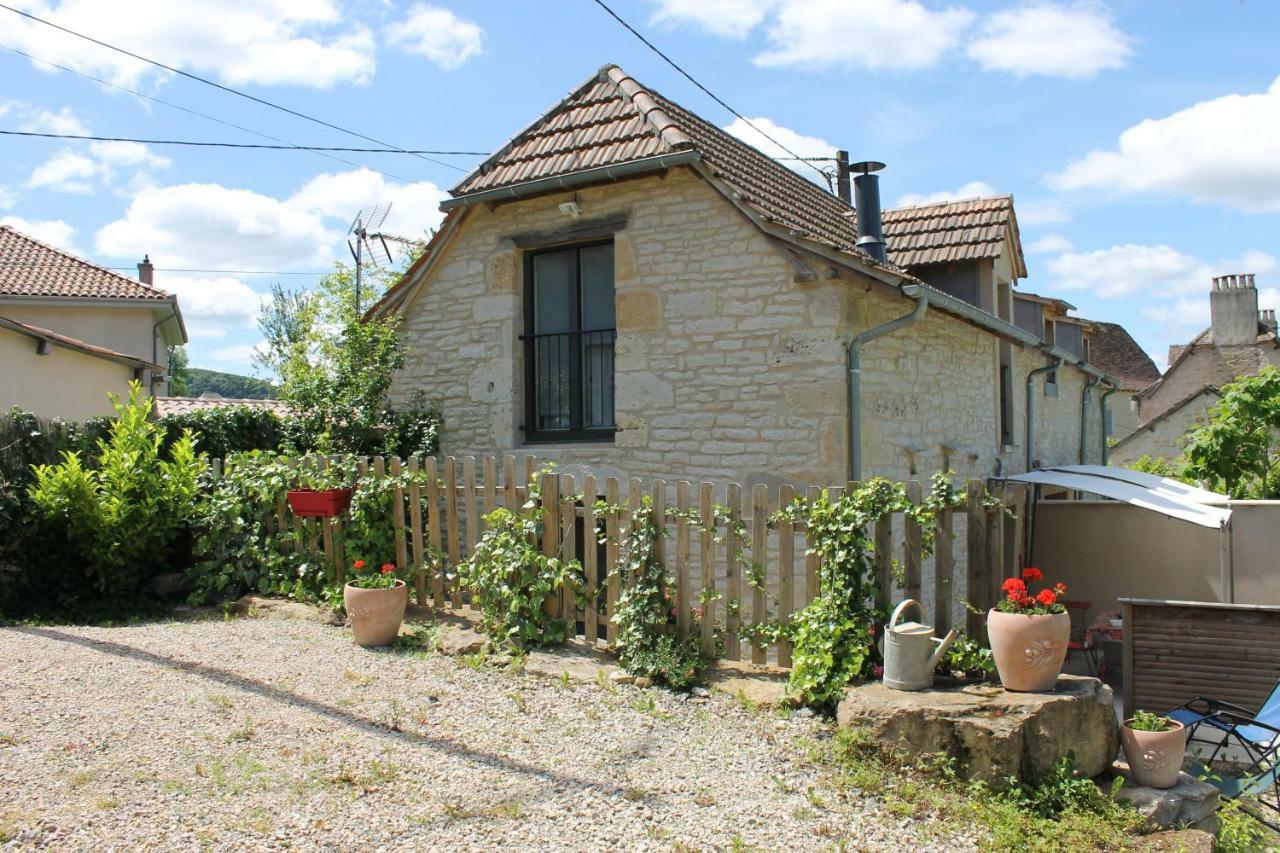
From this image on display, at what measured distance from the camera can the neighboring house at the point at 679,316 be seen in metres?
7.48

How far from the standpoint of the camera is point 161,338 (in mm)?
23734

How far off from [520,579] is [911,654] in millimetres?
2710

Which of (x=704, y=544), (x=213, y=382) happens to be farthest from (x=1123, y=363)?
(x=213, y=382)

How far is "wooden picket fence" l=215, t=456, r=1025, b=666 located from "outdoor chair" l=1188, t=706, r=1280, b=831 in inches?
58.1

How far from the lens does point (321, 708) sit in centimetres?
495

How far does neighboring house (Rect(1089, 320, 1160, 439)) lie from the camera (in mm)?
31016

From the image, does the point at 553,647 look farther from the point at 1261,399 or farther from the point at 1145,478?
the point at 1261,399

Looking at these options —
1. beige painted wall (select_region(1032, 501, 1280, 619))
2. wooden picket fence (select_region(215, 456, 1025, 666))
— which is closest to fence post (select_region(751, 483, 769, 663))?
wooden picket fence (select_region(215, 456, 1025, 666))

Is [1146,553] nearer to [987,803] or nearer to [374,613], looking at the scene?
[987,803]

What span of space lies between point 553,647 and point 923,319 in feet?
15.2

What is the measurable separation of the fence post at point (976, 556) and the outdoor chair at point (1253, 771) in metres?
1.35

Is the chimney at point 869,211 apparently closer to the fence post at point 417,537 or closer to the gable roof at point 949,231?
the gable roof at point 949,231

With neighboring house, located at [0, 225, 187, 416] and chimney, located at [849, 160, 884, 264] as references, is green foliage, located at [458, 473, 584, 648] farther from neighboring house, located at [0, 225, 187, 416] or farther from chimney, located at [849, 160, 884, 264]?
neighboring house, located at [0, 225, 187, 416]

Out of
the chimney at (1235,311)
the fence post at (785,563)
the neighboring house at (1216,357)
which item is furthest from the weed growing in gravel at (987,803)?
the chimney at (1235,311)
